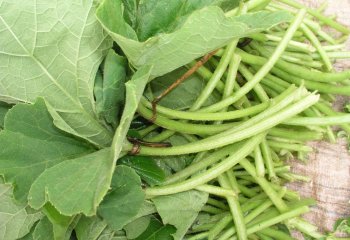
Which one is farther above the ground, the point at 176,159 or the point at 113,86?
the point at 113,86

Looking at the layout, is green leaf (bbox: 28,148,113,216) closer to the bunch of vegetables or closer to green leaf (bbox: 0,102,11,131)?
the bunch of vegetables

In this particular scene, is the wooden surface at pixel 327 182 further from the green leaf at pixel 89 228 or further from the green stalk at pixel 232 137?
the green leaf at pixel 89 228

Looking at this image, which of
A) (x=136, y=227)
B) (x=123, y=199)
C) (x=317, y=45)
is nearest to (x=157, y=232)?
(x=136, y=227)

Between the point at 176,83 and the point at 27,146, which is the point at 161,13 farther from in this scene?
the point at 27,146

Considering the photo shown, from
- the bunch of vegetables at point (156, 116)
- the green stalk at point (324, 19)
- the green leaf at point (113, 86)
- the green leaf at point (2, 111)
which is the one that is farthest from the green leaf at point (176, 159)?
the green stalk at point (324, 19)

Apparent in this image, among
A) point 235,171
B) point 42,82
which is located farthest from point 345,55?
point 42,82
